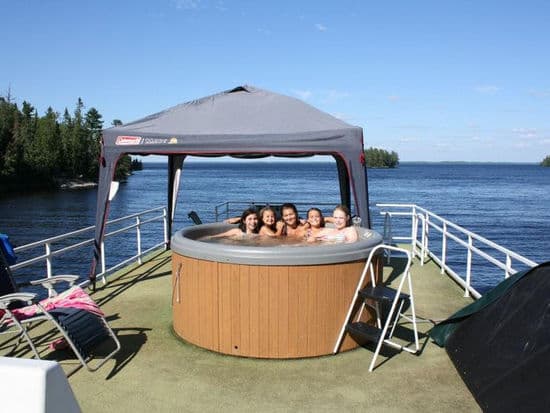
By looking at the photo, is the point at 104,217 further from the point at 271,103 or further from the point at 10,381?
the point at 10,381

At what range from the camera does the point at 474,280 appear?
1781cm

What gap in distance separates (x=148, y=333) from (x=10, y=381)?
13.1 ft

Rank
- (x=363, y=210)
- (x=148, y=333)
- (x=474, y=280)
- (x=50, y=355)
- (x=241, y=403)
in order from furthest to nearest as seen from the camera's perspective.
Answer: (x=474, y=280)
(x=363, y=210)
(x=148, y=333)
(x=50, y=355)
(x=241, y=403)

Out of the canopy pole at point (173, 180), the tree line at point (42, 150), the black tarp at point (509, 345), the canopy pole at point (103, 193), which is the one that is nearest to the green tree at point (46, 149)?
the tree line at point (42, 150)

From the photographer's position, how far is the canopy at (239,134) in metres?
6.69

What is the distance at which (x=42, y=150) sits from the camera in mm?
69312

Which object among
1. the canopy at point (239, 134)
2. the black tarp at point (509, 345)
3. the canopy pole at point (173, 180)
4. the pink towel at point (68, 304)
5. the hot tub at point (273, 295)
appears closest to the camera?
the black tarp at point (509, 345)

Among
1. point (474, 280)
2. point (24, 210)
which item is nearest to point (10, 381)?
point (474, 280)

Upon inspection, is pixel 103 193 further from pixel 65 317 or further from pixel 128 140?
pixel 65 317

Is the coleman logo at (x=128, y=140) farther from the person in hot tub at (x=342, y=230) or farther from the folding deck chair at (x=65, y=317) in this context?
the person in hot tub at (x=342, y=230)

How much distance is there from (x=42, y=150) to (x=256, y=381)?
7199 cm

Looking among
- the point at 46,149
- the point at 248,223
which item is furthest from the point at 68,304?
the point at 46,149

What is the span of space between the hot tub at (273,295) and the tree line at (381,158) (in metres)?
163

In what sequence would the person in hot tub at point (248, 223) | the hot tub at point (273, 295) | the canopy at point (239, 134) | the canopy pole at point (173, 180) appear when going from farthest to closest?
1. the canopy pole at point (173, 180)
2. the canopy at point (239, 134)
3. the person in hot tub at point (248, 223)
4. the hot tub at point (273, 295)
